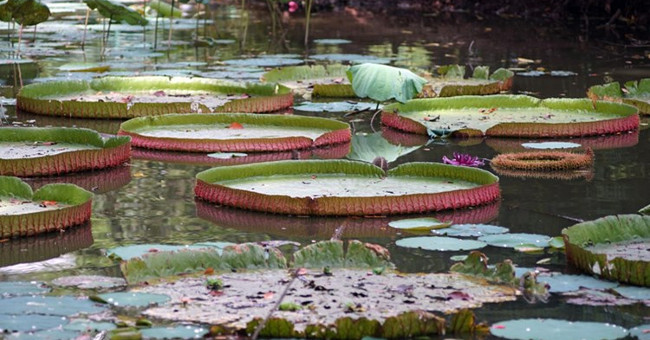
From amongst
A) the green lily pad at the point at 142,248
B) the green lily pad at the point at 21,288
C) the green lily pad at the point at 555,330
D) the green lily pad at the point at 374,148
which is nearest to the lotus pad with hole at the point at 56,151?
the green lily pad at the point at 374,148

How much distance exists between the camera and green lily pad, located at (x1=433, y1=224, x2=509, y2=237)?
4762 mm

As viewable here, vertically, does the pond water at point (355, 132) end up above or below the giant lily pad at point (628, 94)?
below

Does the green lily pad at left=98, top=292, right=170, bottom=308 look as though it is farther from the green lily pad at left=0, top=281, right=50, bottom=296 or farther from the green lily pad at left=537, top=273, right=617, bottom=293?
the green lily pad at left=537, top=273, right=617, bottom=293

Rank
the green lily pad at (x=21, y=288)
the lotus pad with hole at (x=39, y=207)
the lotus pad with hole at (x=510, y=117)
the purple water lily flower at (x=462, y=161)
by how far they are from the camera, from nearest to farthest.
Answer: the green lily pad at (x=21, y=288) < the lotus pad with hole at (x=39, y=207) < the purple water lily flower at (x=462, y=161) < the lotus pad with hole at (x=510, y=117)

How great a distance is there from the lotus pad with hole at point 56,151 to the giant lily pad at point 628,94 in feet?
11.3

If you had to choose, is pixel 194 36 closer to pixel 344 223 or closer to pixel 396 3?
pixel 396 3

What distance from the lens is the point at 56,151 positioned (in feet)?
21.0

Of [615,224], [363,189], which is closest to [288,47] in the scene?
[363,189]

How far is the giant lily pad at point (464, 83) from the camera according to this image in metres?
8.70

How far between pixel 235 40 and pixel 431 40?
2.29m

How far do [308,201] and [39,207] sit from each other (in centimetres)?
110

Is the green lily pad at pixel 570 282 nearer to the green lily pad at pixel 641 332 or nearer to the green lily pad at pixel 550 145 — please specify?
the green lily pad at pixel 641 332

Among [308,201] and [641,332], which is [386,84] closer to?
[308,201]

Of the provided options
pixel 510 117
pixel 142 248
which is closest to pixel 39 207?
pixel 142 248
